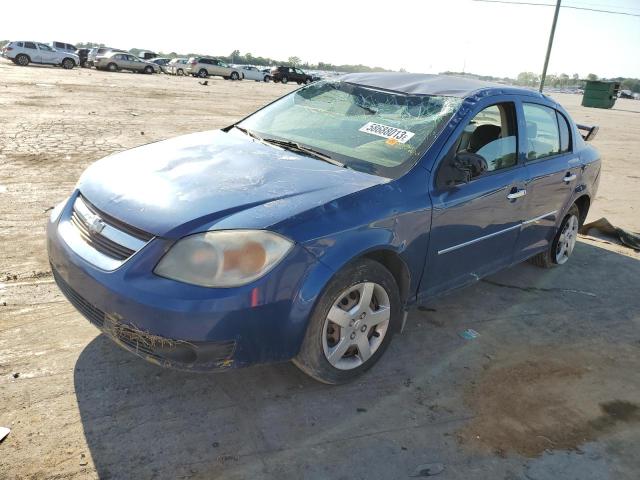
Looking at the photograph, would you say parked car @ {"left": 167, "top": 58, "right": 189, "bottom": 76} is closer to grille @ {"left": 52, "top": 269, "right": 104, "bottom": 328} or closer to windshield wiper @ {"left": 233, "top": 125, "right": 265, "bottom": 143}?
windshield wiper @ {"left": 233, "top": 125, "right": 265, "bottom": 143}

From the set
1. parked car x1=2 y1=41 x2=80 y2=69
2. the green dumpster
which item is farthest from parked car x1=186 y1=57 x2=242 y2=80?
the green dumpster

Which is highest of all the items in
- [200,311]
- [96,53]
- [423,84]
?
[423,84]

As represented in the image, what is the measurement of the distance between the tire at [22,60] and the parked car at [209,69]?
41.1 ft

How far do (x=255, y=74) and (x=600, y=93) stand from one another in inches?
1091

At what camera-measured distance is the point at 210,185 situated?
2768 millimetres

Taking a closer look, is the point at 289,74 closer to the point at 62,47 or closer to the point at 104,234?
the point at 62,47

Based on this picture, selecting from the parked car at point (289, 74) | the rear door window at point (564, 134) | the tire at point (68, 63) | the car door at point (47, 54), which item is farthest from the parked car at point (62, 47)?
the rear door window at point (564, 134)

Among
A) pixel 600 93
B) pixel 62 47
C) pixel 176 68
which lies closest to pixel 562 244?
pixel 600 93

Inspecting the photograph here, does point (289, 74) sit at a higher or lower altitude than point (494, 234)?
higher

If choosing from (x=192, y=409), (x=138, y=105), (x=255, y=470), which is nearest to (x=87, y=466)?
(x=192, y=409)

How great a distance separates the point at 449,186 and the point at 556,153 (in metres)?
1.80

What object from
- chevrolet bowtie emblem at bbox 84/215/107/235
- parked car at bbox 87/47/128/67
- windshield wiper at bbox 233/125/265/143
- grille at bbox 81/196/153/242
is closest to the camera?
grille at bbox 81/196/153/242

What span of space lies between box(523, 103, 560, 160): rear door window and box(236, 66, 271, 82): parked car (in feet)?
147

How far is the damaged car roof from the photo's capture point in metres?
3.68
